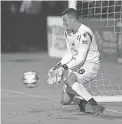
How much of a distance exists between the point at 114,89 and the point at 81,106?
10.8 ft

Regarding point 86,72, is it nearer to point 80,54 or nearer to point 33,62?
point 80,54

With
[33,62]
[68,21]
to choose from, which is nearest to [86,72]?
[68,21]

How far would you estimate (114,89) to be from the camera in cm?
1250

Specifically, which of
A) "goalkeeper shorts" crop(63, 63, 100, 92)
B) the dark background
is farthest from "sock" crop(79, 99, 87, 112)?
the dark background

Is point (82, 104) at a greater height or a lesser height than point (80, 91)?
lesser

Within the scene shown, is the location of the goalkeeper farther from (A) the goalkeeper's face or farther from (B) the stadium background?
(B) the stadium background

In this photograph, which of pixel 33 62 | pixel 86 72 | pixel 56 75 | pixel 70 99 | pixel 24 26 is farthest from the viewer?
pixel 24 26

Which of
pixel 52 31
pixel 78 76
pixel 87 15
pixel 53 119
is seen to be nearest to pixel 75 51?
pixel 78 76

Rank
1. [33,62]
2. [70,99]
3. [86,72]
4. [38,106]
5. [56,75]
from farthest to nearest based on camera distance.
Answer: [33,62] → [38,106] → [70,99] → [86,72] → [56,75]

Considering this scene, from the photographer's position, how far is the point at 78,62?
8859 mm

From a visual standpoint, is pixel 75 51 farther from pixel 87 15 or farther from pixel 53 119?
pixel 87 15

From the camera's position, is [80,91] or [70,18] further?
[70,18]

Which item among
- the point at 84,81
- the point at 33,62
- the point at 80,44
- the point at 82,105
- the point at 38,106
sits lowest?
the point at 33,62

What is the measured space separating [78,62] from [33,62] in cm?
1251
